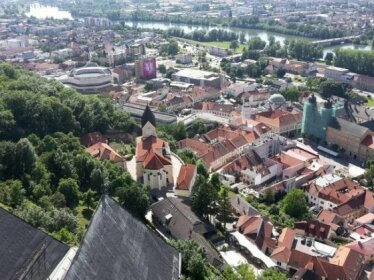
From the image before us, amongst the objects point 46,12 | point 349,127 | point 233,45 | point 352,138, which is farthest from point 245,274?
point 46,12

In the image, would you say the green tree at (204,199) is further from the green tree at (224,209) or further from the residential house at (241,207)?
the residential house at (241,207)

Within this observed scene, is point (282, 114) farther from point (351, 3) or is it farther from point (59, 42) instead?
point (351, 3)

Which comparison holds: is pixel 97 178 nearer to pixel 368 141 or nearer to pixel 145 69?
pixel 368 141

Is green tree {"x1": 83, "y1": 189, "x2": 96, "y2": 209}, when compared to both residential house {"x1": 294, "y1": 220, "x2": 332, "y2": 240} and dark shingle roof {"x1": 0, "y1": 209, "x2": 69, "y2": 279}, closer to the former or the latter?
dark shingle roof {"x1": 0, "y1": 209, "x2": 69, "y2": 279}

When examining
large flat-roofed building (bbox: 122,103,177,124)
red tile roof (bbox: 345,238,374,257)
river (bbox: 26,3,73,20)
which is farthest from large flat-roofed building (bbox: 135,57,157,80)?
river (bbox: 26,3,73,20)

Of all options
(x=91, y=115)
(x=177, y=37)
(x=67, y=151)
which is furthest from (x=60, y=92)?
(x=177, y=37)

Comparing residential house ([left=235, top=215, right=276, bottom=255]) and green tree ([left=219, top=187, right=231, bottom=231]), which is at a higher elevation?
green tree ([left=219, top=187, right=231, bottom=231])
